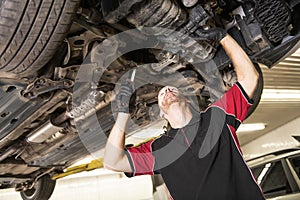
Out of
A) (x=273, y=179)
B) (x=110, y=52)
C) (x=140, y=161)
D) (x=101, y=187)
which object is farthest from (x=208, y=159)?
(x=101, y=187)

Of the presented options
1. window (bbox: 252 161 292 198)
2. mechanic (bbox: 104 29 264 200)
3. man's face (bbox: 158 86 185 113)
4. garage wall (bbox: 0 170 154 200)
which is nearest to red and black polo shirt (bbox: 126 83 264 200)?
mechanic (bbox: 104 29 264 200)

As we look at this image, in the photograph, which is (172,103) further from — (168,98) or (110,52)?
(110,52)

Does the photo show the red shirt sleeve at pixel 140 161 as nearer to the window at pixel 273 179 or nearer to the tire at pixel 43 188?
the tire at pixel 43 188

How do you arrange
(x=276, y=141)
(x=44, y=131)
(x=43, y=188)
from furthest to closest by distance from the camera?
(x=276, y=141) → (x=43, y=188) → (x=44, y=131)

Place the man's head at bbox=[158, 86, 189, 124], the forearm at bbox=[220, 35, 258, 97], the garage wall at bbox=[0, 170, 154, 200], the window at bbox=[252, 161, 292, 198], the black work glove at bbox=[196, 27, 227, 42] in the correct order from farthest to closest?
the garage wall at bbox=[0, 170, 154, 200]
the window at bbox=[252, 161, 292, 198]
the man's head at bbox=[158, 86, 189, 124]
the forearm at bbox=[220, 35, 258, 97]
the black work glove at bbox=[196, 27, 227, 42]

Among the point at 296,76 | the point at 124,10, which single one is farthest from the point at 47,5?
the point at 296,76

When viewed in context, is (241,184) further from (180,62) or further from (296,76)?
(296,76)

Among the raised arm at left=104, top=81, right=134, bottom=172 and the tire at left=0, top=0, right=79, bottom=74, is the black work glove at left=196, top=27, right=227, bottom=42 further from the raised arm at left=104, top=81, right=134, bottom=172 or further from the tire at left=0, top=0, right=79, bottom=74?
the tire at left=0, top=0, right=79, bottom=74

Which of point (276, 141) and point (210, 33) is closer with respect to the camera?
point (210, 33)

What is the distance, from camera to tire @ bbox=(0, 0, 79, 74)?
104 centimetres

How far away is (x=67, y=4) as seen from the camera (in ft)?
3.48

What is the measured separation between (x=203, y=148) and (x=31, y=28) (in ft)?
3.06

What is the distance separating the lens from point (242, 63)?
1.55m

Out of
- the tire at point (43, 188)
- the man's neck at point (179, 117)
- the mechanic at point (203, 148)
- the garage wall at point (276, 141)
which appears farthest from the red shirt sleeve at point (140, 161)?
the garage wall at point (276, 141)
